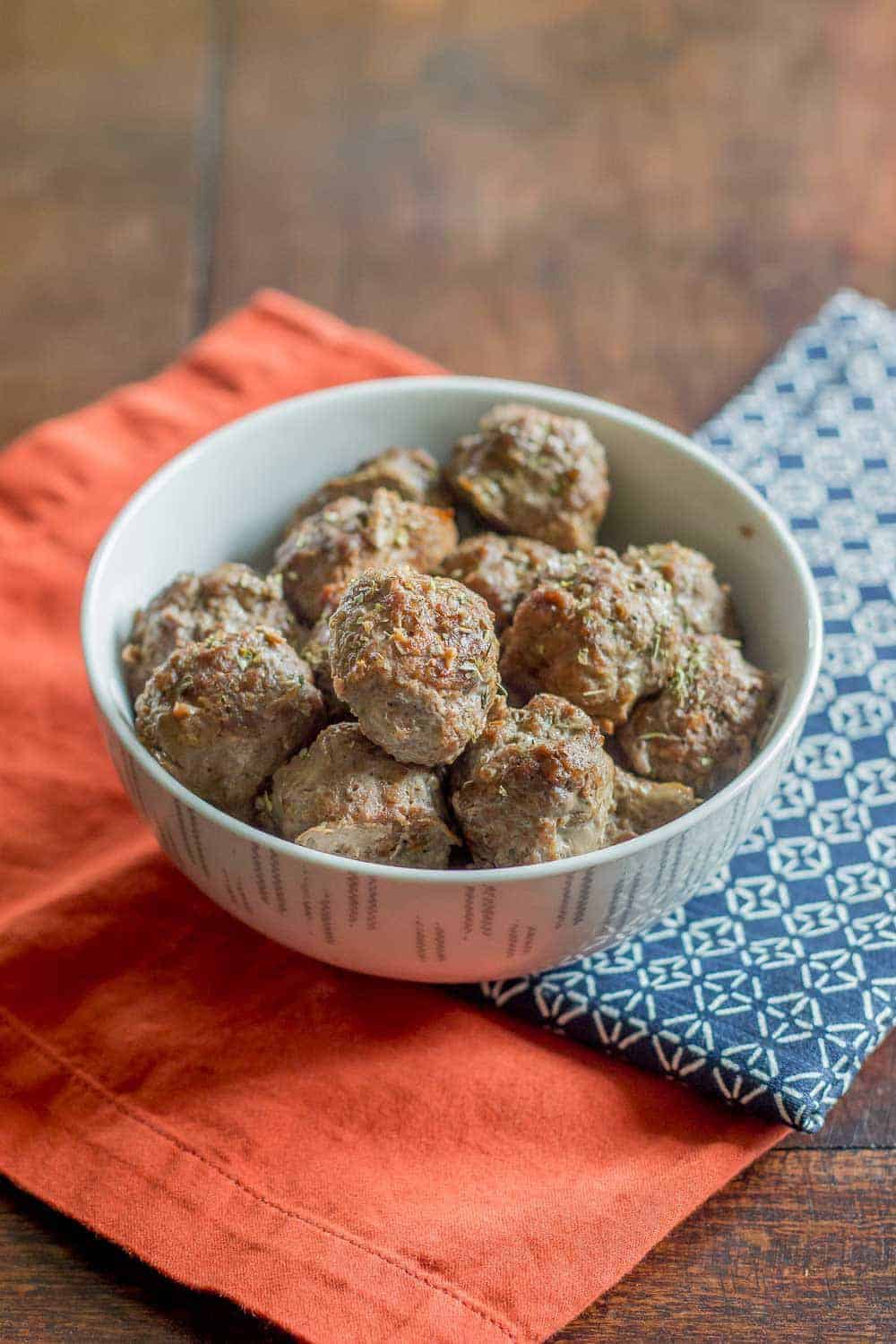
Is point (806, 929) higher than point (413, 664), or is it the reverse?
point (413, 664)

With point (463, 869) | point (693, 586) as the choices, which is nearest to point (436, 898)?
point (463, 869)

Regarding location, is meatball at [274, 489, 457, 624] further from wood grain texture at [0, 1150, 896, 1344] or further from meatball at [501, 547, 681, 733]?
wood grain texture at [0, 1150, 896, 1344]

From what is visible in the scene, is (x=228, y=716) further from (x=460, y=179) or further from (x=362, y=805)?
(x=460, y=179)

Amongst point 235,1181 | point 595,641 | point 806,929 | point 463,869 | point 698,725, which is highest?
point 595,641

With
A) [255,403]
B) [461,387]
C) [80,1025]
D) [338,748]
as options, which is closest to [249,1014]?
[80,1025]

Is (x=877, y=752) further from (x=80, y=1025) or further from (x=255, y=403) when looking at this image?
(x=255, y=403)

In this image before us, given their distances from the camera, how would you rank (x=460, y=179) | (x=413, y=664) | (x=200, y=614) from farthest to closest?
(x=460, y=179)
(x=200, y=614)
(x=413, y=664)

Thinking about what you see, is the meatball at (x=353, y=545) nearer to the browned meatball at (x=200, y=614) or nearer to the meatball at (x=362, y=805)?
the browned meatball at (x=200, y=614)
